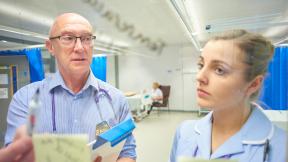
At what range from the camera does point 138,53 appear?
0.65 m

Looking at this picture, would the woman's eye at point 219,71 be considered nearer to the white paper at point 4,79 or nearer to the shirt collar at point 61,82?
the shirt collar at point 61,82

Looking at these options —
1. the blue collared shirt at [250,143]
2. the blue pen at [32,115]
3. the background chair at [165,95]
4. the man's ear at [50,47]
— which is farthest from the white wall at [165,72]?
the blue pen at [32,115]

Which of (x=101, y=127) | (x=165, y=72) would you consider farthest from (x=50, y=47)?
(x=165, y=72)

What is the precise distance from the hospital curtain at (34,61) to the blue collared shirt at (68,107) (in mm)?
33

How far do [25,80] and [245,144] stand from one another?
1.63ft

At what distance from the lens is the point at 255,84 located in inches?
14.3

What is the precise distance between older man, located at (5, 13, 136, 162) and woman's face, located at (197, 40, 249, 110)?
0.25 meters

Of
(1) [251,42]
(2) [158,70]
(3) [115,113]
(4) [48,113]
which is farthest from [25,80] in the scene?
(1) [251,42]

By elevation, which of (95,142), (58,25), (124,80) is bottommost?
(95,142)

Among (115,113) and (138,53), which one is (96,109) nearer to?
(115,113)

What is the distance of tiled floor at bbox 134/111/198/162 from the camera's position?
69 centimetres

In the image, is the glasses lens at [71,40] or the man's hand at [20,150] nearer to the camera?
the man's hand at [20,150]

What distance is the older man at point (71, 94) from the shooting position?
46 cm

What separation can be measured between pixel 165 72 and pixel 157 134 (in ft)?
1.91
